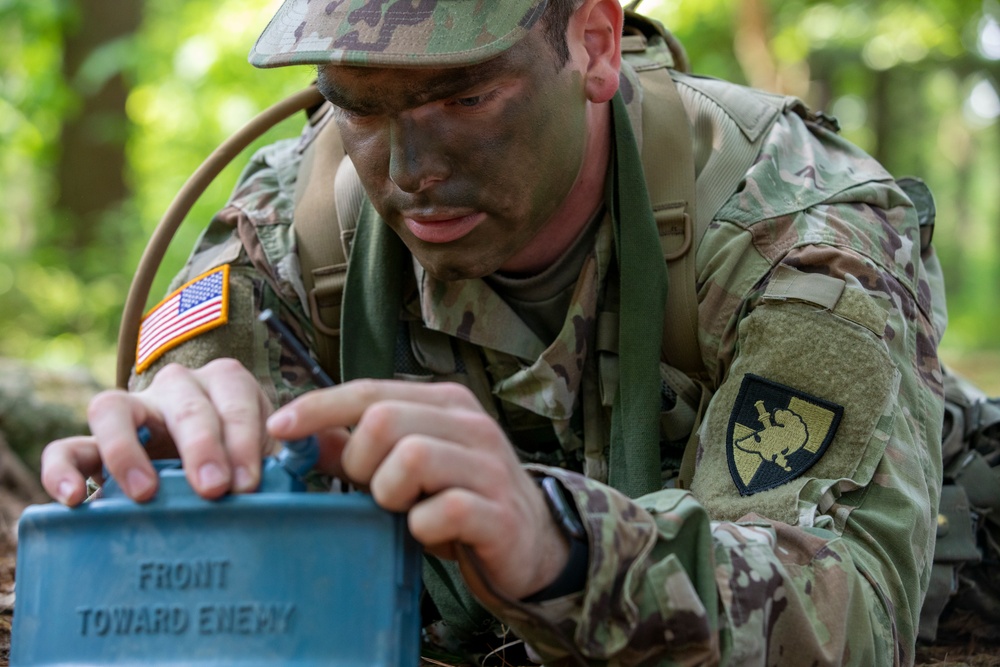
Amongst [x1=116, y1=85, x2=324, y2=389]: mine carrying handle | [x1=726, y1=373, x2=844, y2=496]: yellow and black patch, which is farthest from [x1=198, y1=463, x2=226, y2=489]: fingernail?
[x1=116, y1=85, x2=324, y2=389]: mine carrying handle

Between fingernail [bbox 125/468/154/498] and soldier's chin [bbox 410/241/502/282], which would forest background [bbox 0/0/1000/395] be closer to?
soldier's chin [bbox 410/241/502/282]

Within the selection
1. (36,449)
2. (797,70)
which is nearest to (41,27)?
(36,449)

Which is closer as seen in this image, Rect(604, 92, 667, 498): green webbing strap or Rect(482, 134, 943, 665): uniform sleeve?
Rect(482, 134, 943, 665): uniform sleeve

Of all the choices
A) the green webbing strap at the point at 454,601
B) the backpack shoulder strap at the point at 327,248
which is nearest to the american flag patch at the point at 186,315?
the backpack shoulder strap at the point at 327,248

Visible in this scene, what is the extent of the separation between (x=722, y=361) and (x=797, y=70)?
11014 mm

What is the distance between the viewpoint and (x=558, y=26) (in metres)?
2.34

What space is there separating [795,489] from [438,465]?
891 millimetres

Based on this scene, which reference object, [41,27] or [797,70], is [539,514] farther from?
[797,70]

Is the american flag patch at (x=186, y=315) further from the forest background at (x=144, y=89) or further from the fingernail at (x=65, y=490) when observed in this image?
the forest background at (x=144, y=89)

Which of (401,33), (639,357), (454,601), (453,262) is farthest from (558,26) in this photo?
(454,601)

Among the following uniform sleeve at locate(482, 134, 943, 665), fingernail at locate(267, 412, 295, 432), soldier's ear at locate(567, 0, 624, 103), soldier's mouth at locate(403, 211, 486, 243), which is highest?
soldier's ear at locate(567, 0, 624, 103)

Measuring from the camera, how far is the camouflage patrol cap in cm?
205

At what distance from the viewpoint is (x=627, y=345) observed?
246cm

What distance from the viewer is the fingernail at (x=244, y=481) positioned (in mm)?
1414
